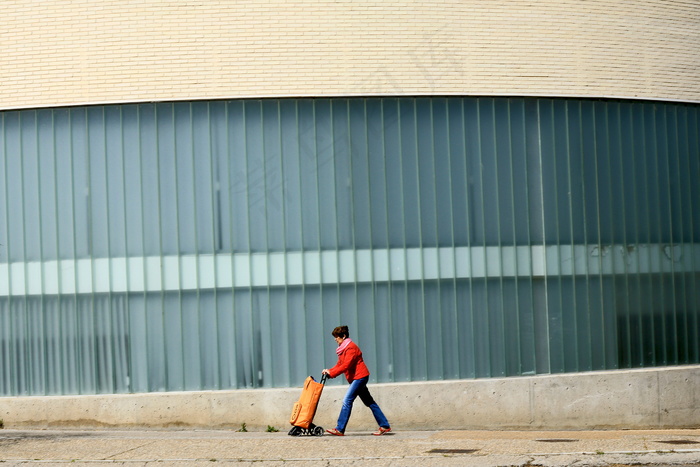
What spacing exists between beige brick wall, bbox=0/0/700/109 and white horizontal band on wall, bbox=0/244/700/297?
2.33 metres

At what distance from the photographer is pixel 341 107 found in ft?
53.3

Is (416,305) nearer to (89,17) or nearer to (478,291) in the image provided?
(478,291)

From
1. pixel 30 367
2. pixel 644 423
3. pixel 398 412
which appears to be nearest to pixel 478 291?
pixel 398 412

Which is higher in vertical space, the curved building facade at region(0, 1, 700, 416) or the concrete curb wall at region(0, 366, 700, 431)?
the curved building facade at region(0, 1, 700, 416)

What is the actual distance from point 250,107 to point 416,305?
3756mm

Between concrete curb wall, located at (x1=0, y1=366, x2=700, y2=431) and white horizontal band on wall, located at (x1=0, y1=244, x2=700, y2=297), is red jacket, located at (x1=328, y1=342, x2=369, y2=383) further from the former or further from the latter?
white horizontal band on wall, located at (x1=0, y1=244, x2=700, y2=297)

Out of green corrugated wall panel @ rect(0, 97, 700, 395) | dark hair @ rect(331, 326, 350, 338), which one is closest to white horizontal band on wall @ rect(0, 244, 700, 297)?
green corrugated wall panel @ rect(0, 97, 700, 395)

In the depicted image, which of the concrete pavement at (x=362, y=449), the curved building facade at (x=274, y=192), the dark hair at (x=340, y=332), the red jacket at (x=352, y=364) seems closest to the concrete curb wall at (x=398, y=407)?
the curved building facade at (x=274, y=192)

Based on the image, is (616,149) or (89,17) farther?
(616,149)

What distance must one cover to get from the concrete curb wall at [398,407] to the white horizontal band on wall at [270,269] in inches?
60.9

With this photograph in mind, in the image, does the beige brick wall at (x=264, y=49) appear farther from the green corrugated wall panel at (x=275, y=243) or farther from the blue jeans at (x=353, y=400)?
the blue jeans at (x=353, y=400)

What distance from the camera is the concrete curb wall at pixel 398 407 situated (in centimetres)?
1588

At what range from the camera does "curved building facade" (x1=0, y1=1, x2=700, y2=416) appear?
16047mm

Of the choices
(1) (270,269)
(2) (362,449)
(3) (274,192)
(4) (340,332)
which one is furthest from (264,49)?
(2) (362,449)
